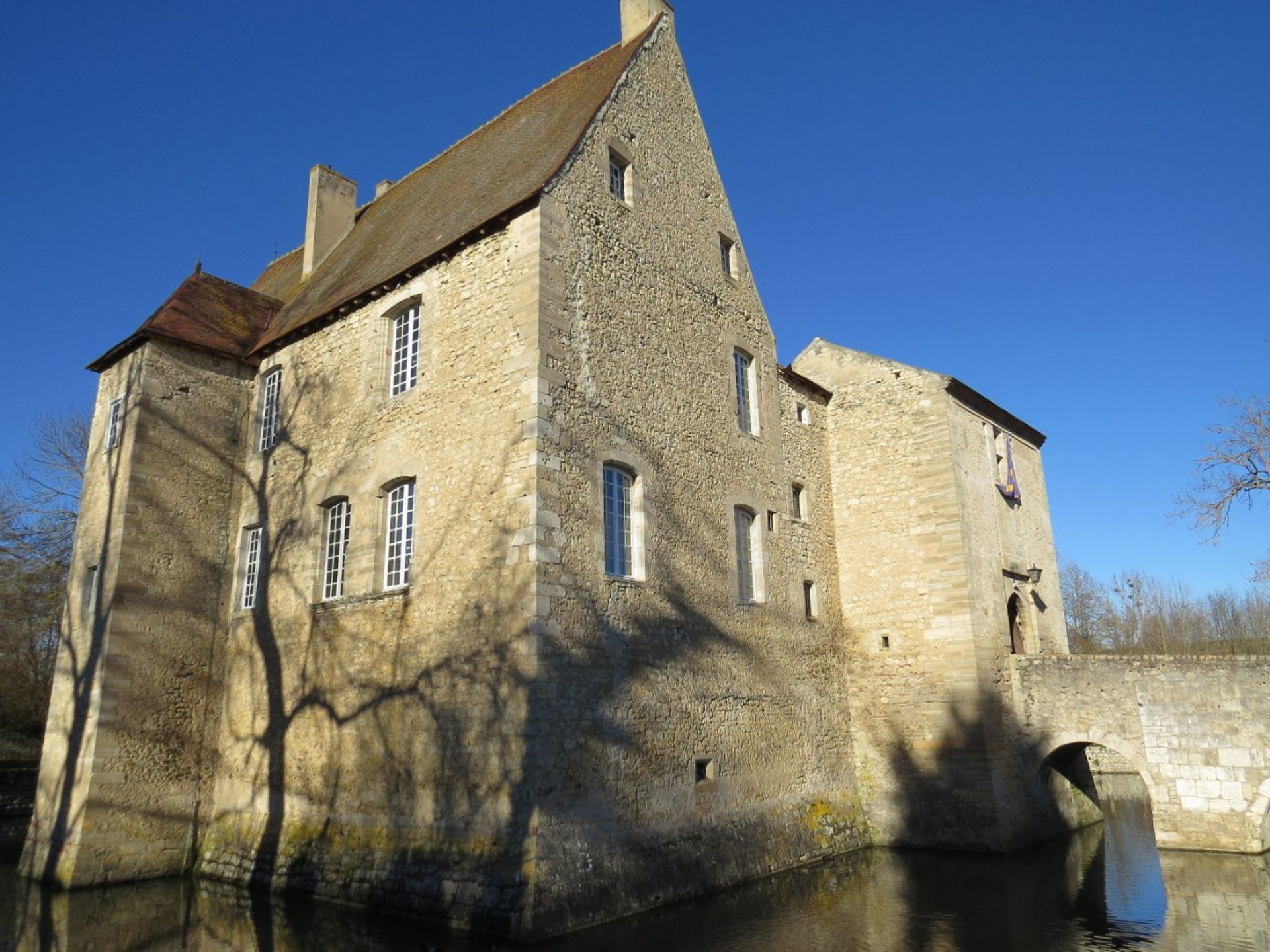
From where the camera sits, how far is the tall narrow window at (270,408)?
15359 millimetres

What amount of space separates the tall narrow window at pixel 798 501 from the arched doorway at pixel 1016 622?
4657 mm

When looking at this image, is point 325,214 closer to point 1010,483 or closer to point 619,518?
point 619,518

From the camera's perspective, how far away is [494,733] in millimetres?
10102

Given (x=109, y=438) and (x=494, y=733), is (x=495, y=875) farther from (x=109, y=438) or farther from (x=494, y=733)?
(x=109, y=438)

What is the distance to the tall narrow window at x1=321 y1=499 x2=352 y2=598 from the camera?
13250 mm

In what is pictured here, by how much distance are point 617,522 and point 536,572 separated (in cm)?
209

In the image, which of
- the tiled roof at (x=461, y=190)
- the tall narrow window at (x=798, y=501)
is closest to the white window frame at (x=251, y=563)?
the tiled roof at (x=461, y=190)

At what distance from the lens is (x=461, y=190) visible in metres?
15.2

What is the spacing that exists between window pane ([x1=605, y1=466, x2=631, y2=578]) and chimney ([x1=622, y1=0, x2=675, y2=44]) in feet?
29.3

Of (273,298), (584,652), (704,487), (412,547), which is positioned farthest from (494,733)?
(273,298)

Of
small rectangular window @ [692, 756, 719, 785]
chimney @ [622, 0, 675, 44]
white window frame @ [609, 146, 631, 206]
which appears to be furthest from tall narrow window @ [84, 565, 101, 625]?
chimney @ [622, 0, 675, 44]

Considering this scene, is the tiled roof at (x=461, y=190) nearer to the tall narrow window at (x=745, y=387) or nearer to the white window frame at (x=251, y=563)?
the white window frame at (x=251, y=563)

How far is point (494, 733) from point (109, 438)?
9.80 meters

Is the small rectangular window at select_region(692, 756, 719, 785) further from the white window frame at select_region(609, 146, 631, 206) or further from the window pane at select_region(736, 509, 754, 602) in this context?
the white window frame at select_region(609, 146, 631, 206)
